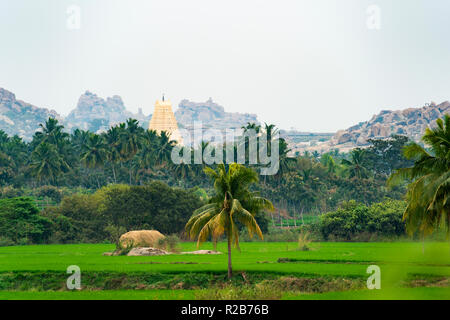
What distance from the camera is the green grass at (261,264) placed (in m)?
26.0

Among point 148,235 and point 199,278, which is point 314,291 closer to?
point 199,278

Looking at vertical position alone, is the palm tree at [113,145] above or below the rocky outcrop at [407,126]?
below

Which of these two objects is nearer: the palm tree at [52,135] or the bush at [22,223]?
the bush at [22,223]

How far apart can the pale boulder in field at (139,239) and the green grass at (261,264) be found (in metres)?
1.85

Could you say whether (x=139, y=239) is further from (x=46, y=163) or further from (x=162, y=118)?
(x=162, y=118)

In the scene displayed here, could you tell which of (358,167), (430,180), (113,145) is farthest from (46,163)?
(430,180)

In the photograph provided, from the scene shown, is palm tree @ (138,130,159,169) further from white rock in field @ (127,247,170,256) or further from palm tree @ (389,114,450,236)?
palm tree @ (389,114,450,236)

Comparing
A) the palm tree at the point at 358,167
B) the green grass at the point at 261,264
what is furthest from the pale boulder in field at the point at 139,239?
the palm tree at the point at 358,167

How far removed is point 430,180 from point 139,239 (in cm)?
2074

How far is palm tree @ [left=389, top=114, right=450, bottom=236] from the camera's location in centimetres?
2550

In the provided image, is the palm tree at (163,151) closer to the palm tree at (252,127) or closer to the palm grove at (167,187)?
the palm grove at (167,187)

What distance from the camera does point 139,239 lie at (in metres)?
40.0

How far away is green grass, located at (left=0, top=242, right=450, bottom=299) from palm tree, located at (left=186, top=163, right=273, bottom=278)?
89.6 inches
